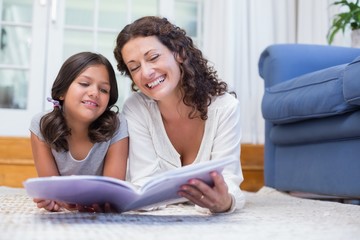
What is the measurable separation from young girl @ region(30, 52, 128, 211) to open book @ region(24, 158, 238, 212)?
0.44 m

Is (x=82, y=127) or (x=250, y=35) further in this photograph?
(x=250, y=35)

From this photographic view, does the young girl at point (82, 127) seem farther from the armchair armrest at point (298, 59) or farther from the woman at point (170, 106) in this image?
the armchair armrest at point (298, 59)

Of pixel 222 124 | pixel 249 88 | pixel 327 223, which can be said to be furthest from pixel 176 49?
pixel 249 88

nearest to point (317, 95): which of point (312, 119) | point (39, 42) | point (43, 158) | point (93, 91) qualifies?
point (312, 119)

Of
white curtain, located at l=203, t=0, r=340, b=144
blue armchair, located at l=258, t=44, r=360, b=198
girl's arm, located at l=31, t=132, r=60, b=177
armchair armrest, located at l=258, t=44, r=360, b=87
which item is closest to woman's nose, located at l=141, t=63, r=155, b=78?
girl's arm, located at l=31, t=132, r=60, b=177

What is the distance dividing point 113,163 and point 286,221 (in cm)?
54

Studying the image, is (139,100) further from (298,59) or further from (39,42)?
(39,42)

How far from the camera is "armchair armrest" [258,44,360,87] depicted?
6.06ft

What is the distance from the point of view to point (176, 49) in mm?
1230

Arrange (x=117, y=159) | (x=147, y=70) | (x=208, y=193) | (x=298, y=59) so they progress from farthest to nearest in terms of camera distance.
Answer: (x=298, y=59), (x=117, y=159), (x=147, y=70), (x=208, y=193)

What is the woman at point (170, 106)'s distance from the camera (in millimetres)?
1168

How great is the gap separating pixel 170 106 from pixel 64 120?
0.30 m

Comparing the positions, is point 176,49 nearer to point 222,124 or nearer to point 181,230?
point 222,124

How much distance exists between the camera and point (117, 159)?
4.06 feet
